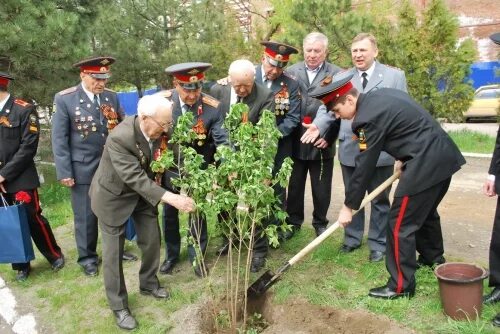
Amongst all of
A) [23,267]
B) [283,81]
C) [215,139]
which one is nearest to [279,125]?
[283,81]

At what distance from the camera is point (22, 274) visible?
4738 mm

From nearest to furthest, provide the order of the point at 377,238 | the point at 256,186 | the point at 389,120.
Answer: the point at 256,186, the point at 389,120, the point at 377,238

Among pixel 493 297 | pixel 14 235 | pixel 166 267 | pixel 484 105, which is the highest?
pixel 14 235

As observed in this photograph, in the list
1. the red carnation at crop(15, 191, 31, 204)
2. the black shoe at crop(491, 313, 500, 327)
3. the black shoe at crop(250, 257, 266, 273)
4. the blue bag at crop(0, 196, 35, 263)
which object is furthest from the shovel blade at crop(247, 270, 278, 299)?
the red carnation at crop(15, 191, 31, 204)

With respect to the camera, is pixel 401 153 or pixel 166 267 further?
pixel 166 267

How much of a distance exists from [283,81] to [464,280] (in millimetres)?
2354

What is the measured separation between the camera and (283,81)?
4566 mm

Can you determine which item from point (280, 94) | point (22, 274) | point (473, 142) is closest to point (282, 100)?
point (280, 94)

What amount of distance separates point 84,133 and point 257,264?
80.2 inches

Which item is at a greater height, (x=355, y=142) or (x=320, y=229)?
(x=355, y=142)

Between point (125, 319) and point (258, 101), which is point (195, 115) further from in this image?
point (125, 319)

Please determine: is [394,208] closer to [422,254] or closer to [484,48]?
[422,254]

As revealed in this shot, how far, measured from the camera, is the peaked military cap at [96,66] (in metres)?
4.30

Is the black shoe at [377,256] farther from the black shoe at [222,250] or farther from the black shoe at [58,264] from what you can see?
the black shoe at [58,264]
